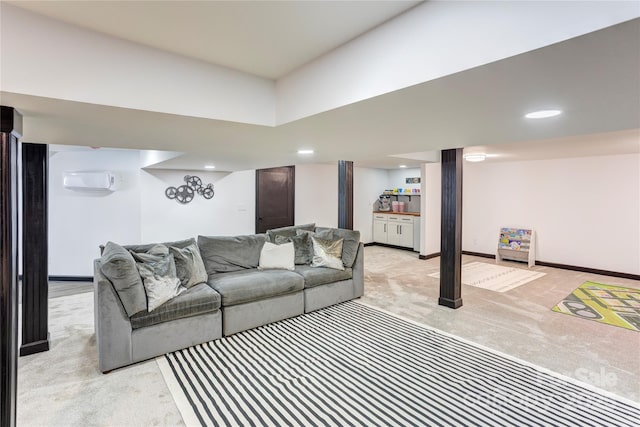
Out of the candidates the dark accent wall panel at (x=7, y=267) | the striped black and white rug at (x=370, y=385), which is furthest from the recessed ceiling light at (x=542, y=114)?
the dark accent wall panel at (x=7, y=267)

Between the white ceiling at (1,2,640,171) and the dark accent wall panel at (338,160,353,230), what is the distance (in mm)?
1498

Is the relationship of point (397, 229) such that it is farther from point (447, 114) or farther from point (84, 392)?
point (84, 392)

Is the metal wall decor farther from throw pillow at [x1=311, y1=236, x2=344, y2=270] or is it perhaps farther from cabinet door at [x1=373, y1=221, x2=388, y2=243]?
cabinet door at [x1=373, y1=221, x2=388, y2=243]

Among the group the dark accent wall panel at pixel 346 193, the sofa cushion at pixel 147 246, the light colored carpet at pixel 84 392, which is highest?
the dark accent wall panel at pixel 346 193

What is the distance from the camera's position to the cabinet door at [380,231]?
26.6 ft

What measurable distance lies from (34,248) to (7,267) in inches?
59.6

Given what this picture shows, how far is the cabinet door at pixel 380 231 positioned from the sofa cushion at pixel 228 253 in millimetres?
4785

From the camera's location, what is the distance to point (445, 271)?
386 cm

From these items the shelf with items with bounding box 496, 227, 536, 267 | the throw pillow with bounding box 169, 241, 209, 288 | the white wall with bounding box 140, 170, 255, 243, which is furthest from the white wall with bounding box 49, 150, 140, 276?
the shelf with items with bounding box 496, 227, 536, 267

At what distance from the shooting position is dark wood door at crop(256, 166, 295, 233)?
23.2 ft

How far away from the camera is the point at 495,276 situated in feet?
17.3

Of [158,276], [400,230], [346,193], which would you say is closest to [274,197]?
[346,193]

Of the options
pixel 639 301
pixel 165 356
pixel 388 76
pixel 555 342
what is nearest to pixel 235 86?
pixel 388 76

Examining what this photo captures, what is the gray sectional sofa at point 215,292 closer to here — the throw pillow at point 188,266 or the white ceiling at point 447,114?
the throw pillow at point 188,266
